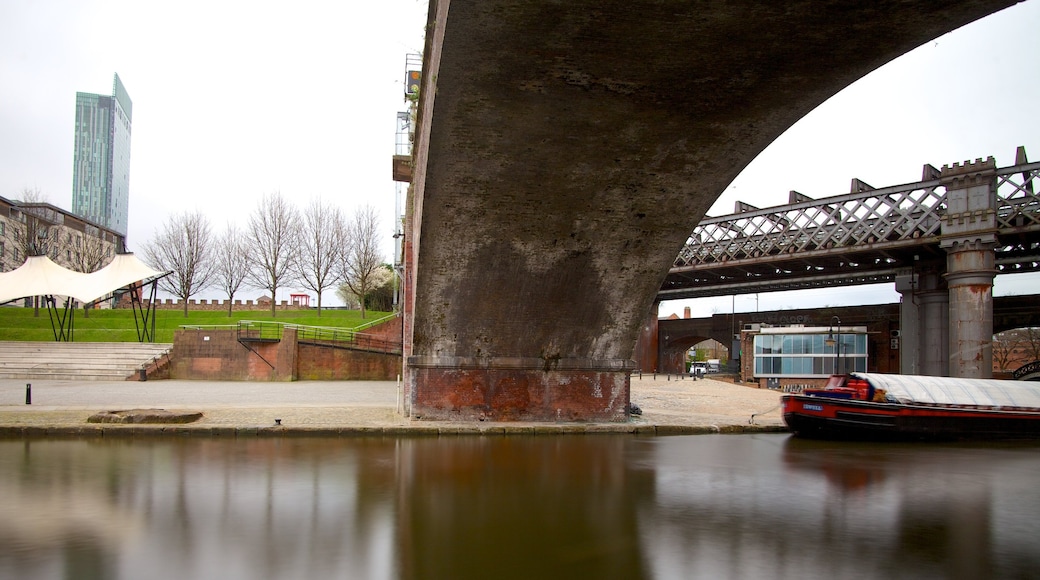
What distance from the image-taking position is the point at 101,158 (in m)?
154

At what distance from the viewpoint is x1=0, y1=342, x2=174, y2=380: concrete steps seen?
26484 millimetres

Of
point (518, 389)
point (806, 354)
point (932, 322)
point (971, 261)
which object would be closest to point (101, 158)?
point (806, 354)

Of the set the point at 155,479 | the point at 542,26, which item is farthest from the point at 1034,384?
the point at 155,479

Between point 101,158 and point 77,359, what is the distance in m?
149

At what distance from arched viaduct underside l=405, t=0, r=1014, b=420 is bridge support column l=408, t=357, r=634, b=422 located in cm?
3

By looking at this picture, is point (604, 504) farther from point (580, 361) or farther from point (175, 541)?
point (580, 361)

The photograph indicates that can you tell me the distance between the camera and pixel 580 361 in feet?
53.5

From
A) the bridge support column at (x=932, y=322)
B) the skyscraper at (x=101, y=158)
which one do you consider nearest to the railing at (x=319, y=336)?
the bridge support column at (x=932, y=322)

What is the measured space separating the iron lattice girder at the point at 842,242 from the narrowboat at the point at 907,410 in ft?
32.8

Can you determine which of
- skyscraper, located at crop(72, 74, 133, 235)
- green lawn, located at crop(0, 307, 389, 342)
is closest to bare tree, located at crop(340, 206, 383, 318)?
green lawn, located at crop(0, 307, 389, 342)

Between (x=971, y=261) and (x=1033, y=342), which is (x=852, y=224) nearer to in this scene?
(x=971, y=261)

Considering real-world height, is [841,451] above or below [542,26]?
below

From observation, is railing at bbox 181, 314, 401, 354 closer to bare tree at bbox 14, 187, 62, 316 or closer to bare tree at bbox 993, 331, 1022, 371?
bare tree at bbox 14, 187, 62, 316

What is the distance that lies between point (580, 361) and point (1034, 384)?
14.1 meters
